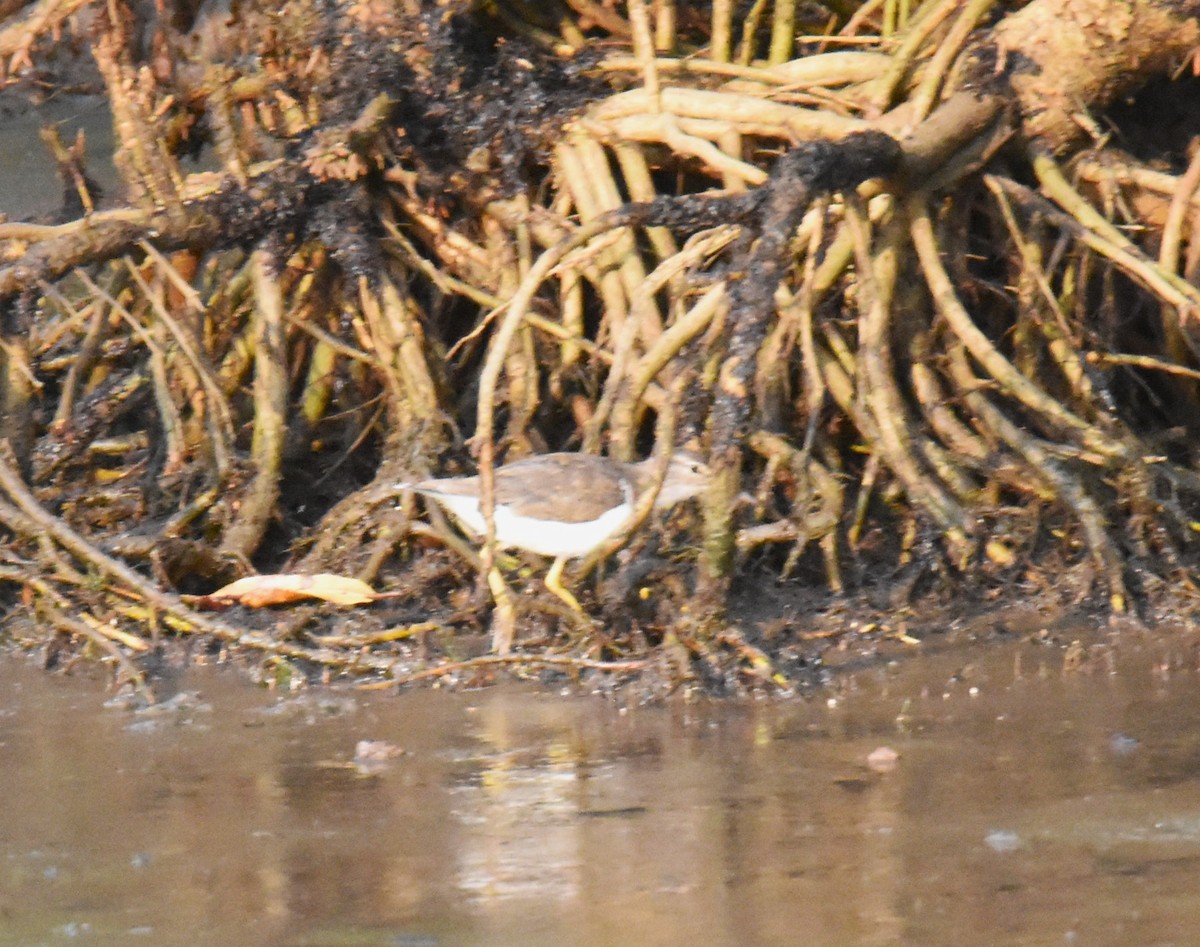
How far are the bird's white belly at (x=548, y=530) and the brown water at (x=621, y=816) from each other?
508 millimetres

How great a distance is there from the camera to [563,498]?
4945mm

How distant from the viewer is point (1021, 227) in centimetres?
577

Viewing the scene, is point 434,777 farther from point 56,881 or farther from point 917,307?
point 917,307

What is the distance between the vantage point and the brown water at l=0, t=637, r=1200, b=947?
299 cm

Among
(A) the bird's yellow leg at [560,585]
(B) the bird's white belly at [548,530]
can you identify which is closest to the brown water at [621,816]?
(A) the bird's yellow leg at [560,585]

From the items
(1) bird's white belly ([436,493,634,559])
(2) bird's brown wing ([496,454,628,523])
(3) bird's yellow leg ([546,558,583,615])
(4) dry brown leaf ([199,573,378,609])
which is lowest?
(4) dry brown leaf ([199,573,378,609])

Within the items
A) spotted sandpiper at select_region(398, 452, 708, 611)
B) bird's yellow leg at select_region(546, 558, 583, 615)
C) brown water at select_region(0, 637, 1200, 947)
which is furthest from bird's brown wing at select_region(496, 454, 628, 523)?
brown water at select_region(0, 637, 1200, 947)

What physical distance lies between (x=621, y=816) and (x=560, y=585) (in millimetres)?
1600

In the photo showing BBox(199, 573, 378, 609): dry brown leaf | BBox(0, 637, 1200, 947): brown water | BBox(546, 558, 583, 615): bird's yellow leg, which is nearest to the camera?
BBox(0, 637, 1200, 947): brown water

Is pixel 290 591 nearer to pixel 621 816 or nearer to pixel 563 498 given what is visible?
pixel 563 498

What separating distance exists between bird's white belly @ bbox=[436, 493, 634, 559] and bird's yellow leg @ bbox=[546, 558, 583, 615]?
0.11 ft

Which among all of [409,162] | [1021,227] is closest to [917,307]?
[1021,227]

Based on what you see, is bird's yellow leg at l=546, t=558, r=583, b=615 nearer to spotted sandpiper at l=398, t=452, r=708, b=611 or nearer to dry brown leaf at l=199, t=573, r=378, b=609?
spotted sandpiper at l=398, t=452, r=708, b=611

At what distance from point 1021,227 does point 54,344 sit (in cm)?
353
